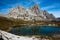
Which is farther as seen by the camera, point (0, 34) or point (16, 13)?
point (16, 13)

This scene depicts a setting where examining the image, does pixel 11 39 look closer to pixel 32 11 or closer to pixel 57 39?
pixel 57 39

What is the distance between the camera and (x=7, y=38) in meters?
8.36

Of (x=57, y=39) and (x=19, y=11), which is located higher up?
(x=19, y=11)

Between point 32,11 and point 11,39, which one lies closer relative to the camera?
point 11,39

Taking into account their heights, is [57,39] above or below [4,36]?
below

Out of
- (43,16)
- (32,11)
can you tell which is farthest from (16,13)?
(43,16)

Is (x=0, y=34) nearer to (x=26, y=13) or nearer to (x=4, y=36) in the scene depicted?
(x=4, y=36)

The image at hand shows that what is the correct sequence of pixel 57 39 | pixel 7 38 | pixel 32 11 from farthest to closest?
pixel 32 11, pixel 57 39, pixel 7 38

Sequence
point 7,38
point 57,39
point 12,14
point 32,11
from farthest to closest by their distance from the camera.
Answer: point 32,11, point 12,14, point 57,39, point 7,38

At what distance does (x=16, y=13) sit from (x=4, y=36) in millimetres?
117887

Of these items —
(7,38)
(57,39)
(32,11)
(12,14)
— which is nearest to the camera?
(7,38)

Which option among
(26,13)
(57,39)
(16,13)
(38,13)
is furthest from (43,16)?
(57,39)

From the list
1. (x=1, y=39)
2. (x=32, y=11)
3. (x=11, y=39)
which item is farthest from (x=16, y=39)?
(x=32, y=11)

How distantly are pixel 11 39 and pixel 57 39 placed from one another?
189 inches
